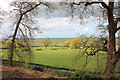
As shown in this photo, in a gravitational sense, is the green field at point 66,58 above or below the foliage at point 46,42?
below

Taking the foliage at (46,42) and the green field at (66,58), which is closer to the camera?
the foliage at (46,42)

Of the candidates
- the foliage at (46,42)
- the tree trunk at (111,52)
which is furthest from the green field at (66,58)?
the tree trunk at (111,52)

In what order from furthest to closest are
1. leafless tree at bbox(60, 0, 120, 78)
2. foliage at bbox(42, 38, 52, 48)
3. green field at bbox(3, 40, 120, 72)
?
green field at bbox(3, 40, 120, 72) < foliage at bbox(42, 38, 52, 48) < leafless tree at bbox(60, 0, 120, 78)

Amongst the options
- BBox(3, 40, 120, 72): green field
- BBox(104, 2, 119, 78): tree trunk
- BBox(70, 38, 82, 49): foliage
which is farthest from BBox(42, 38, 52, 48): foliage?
BBox(104, 2, 119, 78): tree trunk

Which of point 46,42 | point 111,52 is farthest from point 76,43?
point 111,52

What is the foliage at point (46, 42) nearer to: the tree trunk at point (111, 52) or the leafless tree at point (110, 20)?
the leafless tree at point (110, 20)

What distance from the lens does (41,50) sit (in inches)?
161

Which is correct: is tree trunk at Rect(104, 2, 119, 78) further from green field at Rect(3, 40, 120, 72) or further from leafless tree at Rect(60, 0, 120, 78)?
green field at Rect(3, 40, 120, 72)

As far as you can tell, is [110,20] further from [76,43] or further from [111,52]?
[76,43]

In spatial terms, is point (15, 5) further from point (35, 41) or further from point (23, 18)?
point (35, 41)

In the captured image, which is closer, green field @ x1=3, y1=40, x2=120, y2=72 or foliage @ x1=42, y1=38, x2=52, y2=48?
foliage @ x1=42, y1=38, x2=52, y2=48

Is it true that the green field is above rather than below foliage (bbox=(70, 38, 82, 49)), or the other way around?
below

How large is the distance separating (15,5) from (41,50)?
1204 millimetres

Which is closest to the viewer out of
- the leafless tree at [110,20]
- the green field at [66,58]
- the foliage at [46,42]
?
the leafless tree at [110,20]
